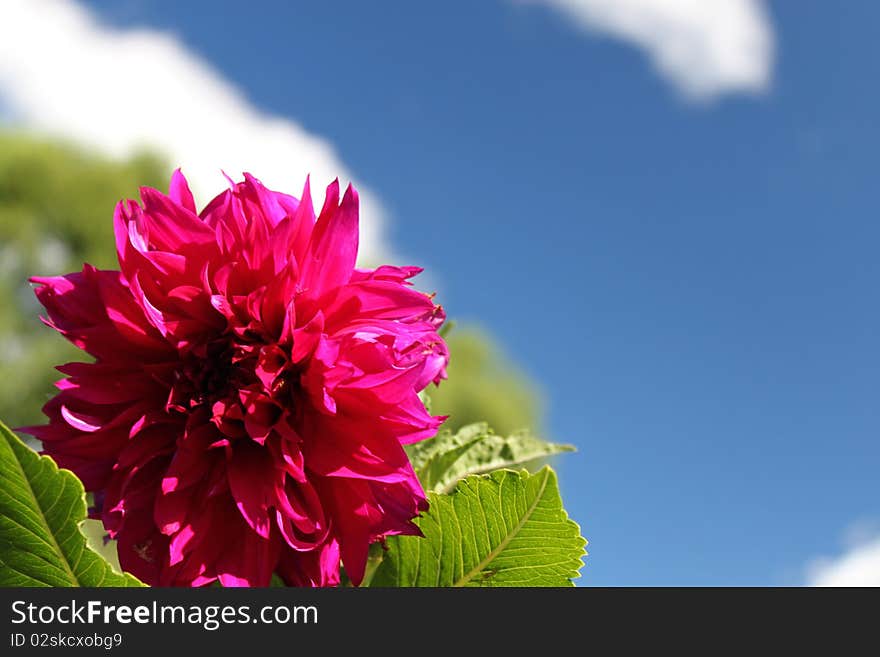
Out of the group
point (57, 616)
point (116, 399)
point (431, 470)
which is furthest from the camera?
point (431, 470)

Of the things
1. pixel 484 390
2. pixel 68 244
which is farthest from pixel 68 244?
pixel 484 390

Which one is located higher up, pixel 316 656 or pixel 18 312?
pixel 18 312

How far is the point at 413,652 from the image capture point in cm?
57

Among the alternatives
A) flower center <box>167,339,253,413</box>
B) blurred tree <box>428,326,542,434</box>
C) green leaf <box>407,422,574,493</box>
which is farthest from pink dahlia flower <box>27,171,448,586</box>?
blurred tree <box>428,326,542,434</box>

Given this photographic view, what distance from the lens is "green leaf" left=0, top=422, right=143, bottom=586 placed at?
1.73 ft

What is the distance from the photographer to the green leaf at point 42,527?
53cm

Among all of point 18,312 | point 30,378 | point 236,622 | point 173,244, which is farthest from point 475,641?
point 18,312

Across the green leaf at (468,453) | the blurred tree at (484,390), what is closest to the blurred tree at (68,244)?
the blurred tree at (484,390)

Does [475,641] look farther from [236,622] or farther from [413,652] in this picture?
[236,622]

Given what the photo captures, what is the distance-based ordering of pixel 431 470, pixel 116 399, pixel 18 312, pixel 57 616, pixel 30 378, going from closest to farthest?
pixel 57 616
pixel 116 399
pixel 431 470
pixel 30 378
pixel 18 312

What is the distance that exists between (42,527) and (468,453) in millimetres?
432

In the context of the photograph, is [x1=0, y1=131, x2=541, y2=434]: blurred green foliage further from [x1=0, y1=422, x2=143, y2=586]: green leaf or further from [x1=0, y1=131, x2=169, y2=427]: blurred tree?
[x1=0, y1=422, x2=143, y2=586]: green leaf

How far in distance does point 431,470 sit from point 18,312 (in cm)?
1346

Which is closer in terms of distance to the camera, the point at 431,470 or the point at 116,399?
the point at 116,399
